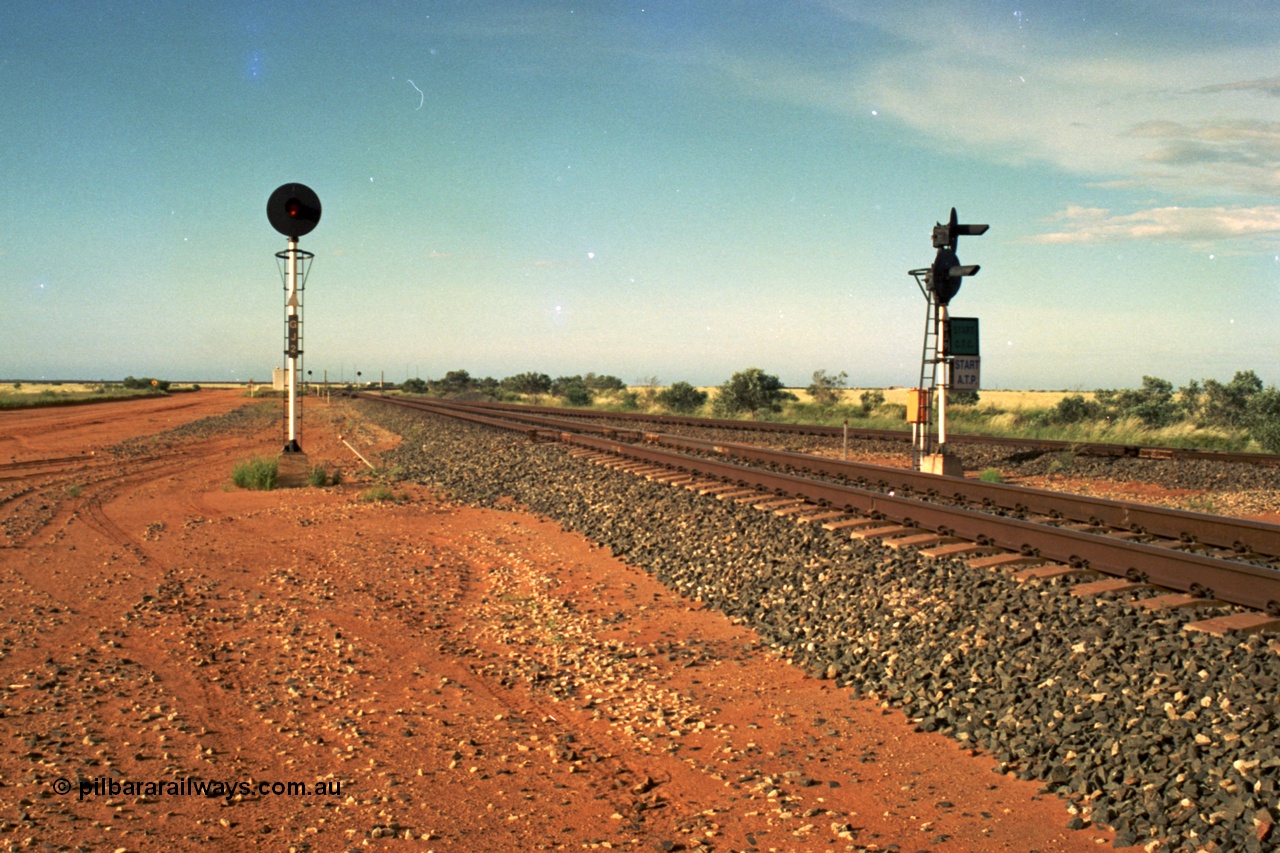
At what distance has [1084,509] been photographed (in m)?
10.6

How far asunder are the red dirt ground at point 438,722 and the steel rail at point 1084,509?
17.7 ft

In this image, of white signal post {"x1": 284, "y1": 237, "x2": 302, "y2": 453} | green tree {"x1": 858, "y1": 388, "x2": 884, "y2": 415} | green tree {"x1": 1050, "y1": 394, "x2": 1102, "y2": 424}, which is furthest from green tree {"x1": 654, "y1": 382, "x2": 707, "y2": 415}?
white signal post {"x1": 284, "y1": 237, "x2": 302, "y2": 453}

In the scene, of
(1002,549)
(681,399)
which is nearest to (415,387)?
(681,399)

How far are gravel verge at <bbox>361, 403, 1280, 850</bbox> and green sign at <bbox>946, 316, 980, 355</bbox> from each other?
7623 millimetres

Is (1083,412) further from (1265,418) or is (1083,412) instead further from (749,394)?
(749,394)

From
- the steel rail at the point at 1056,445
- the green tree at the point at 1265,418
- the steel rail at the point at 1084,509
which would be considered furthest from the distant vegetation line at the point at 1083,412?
the steel rail at the point at 1084,509

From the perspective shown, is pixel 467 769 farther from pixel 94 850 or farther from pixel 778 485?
pixel 778 485

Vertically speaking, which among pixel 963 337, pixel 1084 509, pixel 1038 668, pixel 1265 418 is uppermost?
pixel 963 337

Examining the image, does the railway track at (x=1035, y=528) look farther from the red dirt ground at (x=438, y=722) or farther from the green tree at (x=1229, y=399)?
the green tree at (x=1229, y=399)

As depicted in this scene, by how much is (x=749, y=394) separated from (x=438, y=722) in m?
38.0

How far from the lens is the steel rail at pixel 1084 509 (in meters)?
8.80

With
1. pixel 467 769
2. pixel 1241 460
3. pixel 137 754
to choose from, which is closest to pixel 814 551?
pixel 467 769

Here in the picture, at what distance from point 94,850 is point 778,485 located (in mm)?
9678

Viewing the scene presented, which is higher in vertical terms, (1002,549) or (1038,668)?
(1002,549)
